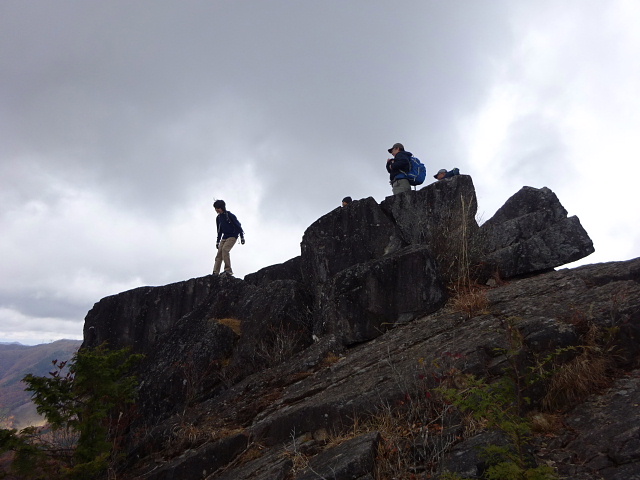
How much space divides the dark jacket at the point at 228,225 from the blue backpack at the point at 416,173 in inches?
199

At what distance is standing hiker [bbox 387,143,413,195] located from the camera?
397 inches

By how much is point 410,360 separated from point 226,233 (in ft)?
25.9

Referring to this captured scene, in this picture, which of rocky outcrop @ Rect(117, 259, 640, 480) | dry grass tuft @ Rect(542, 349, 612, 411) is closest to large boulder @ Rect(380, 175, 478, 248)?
rocky outcrop @ Rect(117, 259, 640, 480)

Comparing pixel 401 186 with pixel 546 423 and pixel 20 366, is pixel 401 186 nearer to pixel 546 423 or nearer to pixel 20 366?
pixel 546 423

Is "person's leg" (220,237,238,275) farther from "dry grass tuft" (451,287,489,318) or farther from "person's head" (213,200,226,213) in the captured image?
"dry grass tuft" (451,287,489,318)

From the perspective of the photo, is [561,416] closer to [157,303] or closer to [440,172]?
[440,172]

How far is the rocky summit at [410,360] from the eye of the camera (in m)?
3.66

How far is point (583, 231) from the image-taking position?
8.02m

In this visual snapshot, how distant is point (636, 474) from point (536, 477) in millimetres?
845

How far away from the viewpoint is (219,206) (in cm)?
1222

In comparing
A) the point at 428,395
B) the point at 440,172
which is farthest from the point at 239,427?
the point at 440,172

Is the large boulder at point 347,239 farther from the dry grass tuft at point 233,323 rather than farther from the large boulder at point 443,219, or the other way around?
the dry grass tuft at point 233,323

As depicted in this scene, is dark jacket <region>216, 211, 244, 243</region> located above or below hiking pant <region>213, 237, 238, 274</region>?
above

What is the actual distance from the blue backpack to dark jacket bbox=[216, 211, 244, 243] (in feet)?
16.6
